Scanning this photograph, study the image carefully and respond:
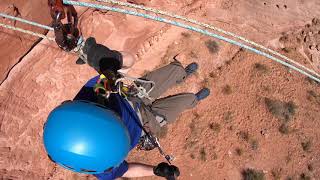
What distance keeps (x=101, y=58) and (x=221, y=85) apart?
373cm

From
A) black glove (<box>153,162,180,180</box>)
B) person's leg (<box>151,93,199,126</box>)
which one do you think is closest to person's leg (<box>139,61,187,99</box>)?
person's leg (<box>151,93,199,126</box>)

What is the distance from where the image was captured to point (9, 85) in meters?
5.75

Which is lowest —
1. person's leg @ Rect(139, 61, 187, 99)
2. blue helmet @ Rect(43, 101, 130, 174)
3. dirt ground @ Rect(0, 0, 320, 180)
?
dirt ground @ Rect(0, 0, 320, 180)

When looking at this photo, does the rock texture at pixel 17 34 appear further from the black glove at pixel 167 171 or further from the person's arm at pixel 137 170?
the black glove at pixel 167 171

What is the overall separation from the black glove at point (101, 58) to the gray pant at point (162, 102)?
1.28m

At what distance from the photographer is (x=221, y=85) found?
745 cm

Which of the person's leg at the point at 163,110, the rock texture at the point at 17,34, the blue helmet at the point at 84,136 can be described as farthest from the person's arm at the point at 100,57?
the rock texture at the point at 17,34

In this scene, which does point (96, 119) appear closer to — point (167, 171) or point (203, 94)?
point (167, 171)

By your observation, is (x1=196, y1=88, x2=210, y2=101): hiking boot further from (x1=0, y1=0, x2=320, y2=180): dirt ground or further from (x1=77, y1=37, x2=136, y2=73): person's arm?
(x1=77, y1=37, x2=136, y2=73): person's arm

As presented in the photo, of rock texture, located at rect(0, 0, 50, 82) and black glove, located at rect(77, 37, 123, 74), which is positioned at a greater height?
black glove, located at rect(77, 37, 123, 74)

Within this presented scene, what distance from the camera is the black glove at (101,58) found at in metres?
4.08

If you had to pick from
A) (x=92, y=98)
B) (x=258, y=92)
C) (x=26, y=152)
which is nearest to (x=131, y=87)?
(x=92, y=98)

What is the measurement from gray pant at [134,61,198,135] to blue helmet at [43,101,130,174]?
1015 millimetres

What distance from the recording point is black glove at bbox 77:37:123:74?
161 inches
